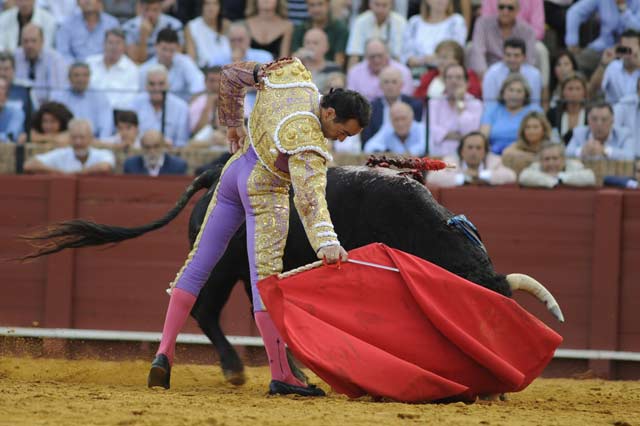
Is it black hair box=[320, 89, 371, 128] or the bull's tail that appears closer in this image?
black hair box=[320, 89, 371, 128]

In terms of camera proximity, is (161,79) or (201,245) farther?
(161,79)

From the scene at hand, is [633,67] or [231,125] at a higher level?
[633,67]

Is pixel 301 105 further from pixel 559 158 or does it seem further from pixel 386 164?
pixel 559 158

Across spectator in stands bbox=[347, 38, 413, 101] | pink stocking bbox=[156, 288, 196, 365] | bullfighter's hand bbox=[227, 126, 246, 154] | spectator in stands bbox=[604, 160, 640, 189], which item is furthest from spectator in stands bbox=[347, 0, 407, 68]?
pink stocking bbox=[156, 288, 196, 365]

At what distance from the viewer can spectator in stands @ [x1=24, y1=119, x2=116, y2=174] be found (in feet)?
25.7

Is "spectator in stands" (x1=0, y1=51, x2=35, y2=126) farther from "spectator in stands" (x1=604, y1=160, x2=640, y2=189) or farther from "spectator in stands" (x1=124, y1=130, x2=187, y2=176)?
"spectator in stands" (x1=604, y1=160, x2=640, y2=189)

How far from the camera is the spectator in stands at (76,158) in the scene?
7.84 meters

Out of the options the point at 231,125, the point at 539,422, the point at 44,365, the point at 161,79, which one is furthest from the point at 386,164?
the point at 161,79

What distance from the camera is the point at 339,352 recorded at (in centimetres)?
456

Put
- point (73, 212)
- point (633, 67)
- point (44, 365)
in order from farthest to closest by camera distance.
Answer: point (633, 67) < point (73, 212) < point (44, 365)

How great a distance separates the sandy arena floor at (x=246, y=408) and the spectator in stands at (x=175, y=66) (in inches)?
144

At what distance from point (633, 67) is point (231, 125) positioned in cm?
427

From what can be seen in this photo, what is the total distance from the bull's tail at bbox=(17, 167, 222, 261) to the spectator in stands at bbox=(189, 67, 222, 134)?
9.41 feet

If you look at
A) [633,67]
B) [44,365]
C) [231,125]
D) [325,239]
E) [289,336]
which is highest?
[633,67]
